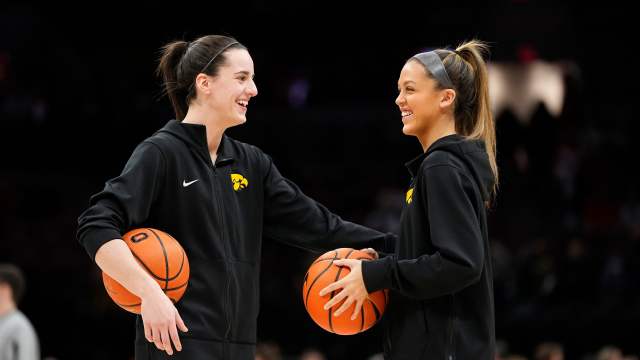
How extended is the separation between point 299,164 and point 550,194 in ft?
13.3

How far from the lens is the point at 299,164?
1547cm

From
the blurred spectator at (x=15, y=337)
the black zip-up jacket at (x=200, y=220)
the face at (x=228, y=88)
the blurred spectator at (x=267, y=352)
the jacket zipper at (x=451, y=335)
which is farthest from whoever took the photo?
the blurred spectator at (x=267, y=352)

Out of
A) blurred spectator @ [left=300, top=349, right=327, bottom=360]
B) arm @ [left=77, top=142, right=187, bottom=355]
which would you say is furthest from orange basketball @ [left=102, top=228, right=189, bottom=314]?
blurred spectator @ [left=300, top=349, right=327, bottom=360]

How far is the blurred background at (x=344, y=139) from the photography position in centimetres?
1246

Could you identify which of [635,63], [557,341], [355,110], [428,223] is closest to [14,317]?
[428,223]

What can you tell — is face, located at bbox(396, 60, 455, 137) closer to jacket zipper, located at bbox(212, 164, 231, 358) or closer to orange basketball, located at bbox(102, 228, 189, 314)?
jacket zipper, located at bbox(212, 164, 231, 358)

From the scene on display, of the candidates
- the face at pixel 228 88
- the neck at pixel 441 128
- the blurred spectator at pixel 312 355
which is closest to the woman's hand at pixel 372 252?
the neck at pixel 441 128

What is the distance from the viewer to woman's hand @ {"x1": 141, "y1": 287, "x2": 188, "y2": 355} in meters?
4.05

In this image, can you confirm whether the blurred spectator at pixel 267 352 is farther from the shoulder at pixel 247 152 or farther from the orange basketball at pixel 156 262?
the orange basketball at pixel 156 262

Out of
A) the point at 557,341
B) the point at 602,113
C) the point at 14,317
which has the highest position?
the point at 602,113

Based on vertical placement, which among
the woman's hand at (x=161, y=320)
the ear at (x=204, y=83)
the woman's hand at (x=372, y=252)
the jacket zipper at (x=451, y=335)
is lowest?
the jacket zipper at (x=451, y=335)

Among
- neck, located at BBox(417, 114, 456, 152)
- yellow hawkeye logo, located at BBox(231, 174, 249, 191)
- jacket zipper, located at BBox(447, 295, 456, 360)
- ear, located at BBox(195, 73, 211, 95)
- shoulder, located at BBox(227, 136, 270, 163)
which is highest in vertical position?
ear, located at BBox(195, 73, 211, 95)

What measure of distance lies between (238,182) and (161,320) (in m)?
0.94

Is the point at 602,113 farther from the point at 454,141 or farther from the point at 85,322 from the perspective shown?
the point at 454,141
